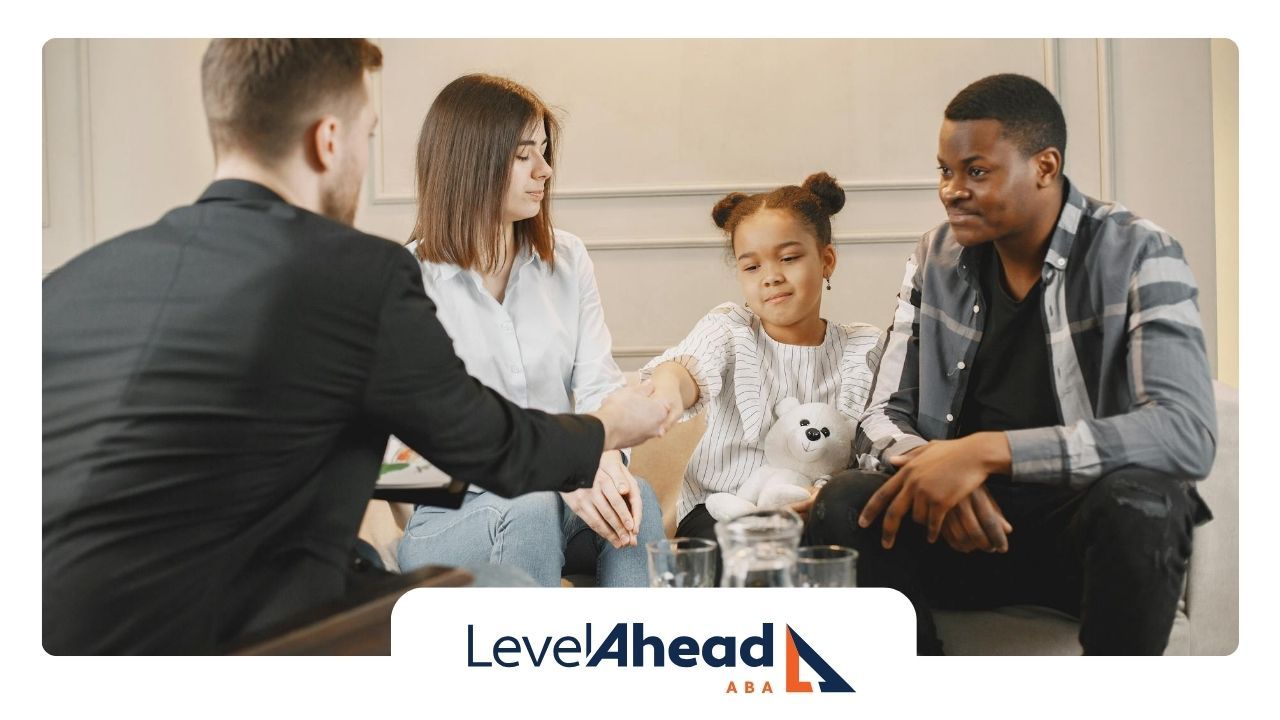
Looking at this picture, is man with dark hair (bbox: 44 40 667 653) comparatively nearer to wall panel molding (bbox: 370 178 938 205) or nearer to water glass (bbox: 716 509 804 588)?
wall panel molding (bbox: 370 178 938 205)

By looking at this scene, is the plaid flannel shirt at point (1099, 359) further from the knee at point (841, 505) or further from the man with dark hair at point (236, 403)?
the man with dark hair at point (236, 403)

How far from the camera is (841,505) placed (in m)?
1.61

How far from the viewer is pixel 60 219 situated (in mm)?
1602

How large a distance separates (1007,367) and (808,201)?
0.38 metres

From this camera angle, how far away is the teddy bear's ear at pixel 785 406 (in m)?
1.68

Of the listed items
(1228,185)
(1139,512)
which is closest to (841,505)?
(1139,512)

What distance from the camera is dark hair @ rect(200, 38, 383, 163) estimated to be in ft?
4.61

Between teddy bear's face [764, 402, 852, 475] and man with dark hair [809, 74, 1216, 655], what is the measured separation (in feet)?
0.12

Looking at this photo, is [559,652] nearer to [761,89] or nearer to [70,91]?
[761,89]

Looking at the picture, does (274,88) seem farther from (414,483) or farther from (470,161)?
(414,483)

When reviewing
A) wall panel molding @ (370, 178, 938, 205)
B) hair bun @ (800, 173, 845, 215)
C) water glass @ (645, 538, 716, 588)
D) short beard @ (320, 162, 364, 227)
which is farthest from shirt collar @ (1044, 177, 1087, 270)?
short beard @ (320, 162, 364, 227)

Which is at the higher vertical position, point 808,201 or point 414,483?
point 808,201
